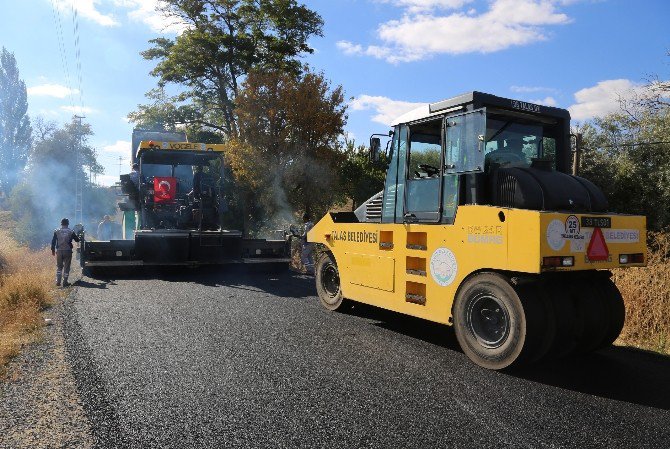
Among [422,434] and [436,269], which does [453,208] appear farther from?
[422,434]

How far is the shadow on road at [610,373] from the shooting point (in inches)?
166

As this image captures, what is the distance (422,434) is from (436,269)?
7.50ft

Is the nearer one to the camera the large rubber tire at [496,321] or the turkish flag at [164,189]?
the large rubber tire at [496,321]

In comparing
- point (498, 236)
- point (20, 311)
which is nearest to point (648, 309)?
point (498, 236)

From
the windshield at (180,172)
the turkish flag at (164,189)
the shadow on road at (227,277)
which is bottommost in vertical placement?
the shadow on road at (227,277)

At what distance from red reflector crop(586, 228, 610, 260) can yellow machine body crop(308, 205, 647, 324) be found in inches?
1.5

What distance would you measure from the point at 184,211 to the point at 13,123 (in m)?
51.3

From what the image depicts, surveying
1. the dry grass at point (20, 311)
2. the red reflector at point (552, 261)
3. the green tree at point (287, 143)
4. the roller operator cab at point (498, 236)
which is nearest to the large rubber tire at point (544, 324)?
the roller operator cab at point (498, 236)

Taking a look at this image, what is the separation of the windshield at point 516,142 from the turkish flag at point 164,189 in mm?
9274

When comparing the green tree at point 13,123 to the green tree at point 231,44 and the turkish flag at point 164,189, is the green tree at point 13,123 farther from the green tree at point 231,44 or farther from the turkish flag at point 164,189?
the turkish flag at point 164,189

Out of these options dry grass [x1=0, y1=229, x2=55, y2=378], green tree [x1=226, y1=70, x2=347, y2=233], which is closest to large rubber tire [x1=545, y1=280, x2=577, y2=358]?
dry grass [x1=0, y1=229, x2=55, y2=378]

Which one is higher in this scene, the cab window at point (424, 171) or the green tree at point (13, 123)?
the green tree at point (13, 123)

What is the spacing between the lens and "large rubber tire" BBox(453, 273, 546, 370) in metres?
4.47

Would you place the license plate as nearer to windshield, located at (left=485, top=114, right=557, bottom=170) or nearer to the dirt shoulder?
windshield, located at (left=485, top=114, right=557, bottom=170)
